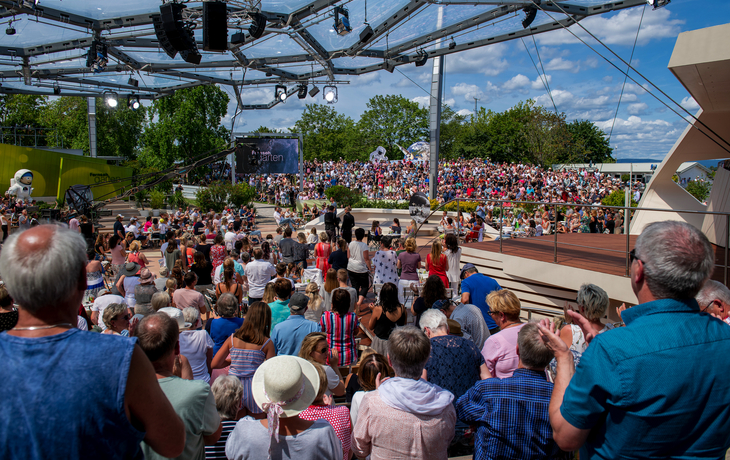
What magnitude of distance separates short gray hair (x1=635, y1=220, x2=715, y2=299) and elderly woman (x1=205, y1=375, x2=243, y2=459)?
241cm

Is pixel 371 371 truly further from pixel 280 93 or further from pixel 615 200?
pixel 615 200

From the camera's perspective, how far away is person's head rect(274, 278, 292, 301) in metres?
5.23

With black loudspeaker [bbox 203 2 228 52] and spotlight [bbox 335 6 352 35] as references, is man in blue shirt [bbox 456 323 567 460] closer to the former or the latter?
black loudspeaker [bbox 203 2 228 52]

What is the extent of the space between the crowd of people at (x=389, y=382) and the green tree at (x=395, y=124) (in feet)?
199

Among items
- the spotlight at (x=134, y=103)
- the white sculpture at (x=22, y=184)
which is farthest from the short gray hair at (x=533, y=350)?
the white sculpture at (x=22, y=184)

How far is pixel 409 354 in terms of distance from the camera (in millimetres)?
2576

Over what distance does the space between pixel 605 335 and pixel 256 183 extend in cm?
3738

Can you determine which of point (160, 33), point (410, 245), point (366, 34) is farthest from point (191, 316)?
point (366, 34)

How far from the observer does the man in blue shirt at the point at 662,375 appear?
1567mm

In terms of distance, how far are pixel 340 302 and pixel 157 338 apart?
2414mm

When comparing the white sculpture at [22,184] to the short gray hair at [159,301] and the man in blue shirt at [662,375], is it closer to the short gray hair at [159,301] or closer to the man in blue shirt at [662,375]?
the short gray hair at [159,301]

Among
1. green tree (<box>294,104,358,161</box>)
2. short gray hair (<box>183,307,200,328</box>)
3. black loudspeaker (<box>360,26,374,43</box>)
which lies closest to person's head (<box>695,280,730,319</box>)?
short gray hair (<box>183,307,200,328</box>)

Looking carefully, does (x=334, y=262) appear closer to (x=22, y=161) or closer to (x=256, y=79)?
(x=256, y=79)

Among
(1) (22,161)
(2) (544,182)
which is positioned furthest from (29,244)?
(1) (22,161)
